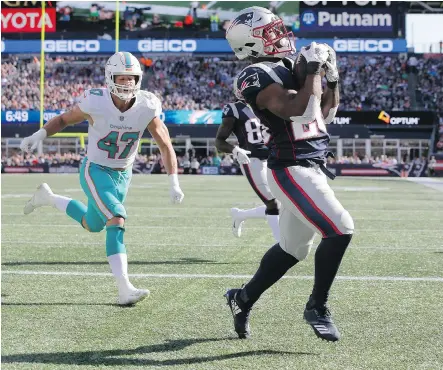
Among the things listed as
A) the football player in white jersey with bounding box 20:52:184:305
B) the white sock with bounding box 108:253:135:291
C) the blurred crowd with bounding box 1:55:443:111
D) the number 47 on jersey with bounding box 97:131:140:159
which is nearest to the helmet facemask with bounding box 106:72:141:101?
the football player in white jersey with bounding box 20:52:184:305

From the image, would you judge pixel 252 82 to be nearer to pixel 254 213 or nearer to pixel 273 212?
pixel 273 212

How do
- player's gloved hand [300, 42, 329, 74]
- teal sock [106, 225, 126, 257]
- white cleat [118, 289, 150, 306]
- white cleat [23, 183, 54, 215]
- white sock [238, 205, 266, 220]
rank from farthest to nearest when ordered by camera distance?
1. white sock [238, 205, 266, 220]
2. white cleat [23, 183, 54, 215]
3. teal sock [106, 225, 126, 257]
4. white cleat [118, 289, 150, 306]
5. player's gloved hand [300, 42, 329, 74]

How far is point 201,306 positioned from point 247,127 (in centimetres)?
284

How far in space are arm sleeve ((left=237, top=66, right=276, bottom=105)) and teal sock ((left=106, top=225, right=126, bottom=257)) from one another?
Answer: 5.44ft

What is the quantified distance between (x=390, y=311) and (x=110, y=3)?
146ft

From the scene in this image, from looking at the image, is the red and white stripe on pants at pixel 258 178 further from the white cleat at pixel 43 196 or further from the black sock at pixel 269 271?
the black sock at pixel 269 271

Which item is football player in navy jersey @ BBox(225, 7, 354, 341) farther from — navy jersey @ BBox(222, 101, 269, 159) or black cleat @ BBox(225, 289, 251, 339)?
navy jersey @ BBox(222, 101, 269, 159)

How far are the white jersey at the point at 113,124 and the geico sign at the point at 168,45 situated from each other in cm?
4012

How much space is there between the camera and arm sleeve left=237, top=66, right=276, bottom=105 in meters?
3.89

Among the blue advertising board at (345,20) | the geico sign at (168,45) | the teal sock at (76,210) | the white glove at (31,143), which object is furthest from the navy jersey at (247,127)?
the blue advertising board at (345,20)

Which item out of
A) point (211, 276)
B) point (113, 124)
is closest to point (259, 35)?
point (113, 124)

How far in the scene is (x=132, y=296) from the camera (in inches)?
195

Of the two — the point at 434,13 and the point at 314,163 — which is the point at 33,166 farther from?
the point at 314,163

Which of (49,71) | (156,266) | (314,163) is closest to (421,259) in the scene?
(156,266)
